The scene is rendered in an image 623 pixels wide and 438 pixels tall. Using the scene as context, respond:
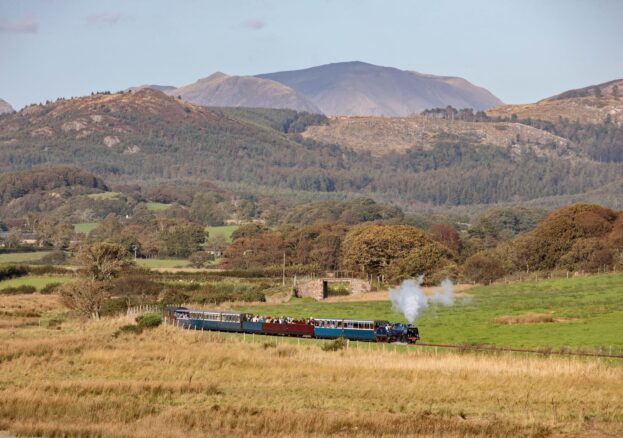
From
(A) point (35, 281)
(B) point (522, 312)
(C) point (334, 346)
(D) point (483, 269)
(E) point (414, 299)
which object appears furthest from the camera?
(A) point (35, 281)

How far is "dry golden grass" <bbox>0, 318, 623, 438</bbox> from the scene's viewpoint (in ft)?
137

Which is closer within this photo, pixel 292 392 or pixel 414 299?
pixel 292 392

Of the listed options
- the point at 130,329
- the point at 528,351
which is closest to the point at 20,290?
the point at 130,329

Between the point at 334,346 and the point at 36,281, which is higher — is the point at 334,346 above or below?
below

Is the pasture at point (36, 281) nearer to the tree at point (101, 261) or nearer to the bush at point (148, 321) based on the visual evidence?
the tree at point (101, 261)

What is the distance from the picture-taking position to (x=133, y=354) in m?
63.8

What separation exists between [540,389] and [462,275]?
90188 mm

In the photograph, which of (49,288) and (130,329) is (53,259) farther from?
(130,329)

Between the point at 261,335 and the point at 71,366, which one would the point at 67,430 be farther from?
the point at 261,335

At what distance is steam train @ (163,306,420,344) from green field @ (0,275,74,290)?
165 feet

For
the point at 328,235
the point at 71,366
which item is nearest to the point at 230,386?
the point at 71,366

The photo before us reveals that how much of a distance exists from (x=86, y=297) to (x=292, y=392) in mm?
54369

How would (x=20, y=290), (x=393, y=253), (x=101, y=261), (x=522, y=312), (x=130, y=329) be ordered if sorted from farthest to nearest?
(x=393, y=253)
(x=20, y=290)
(x=101, y=261)
(x=522, y=312)
(x=130, y=329)

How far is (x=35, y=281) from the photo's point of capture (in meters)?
145
